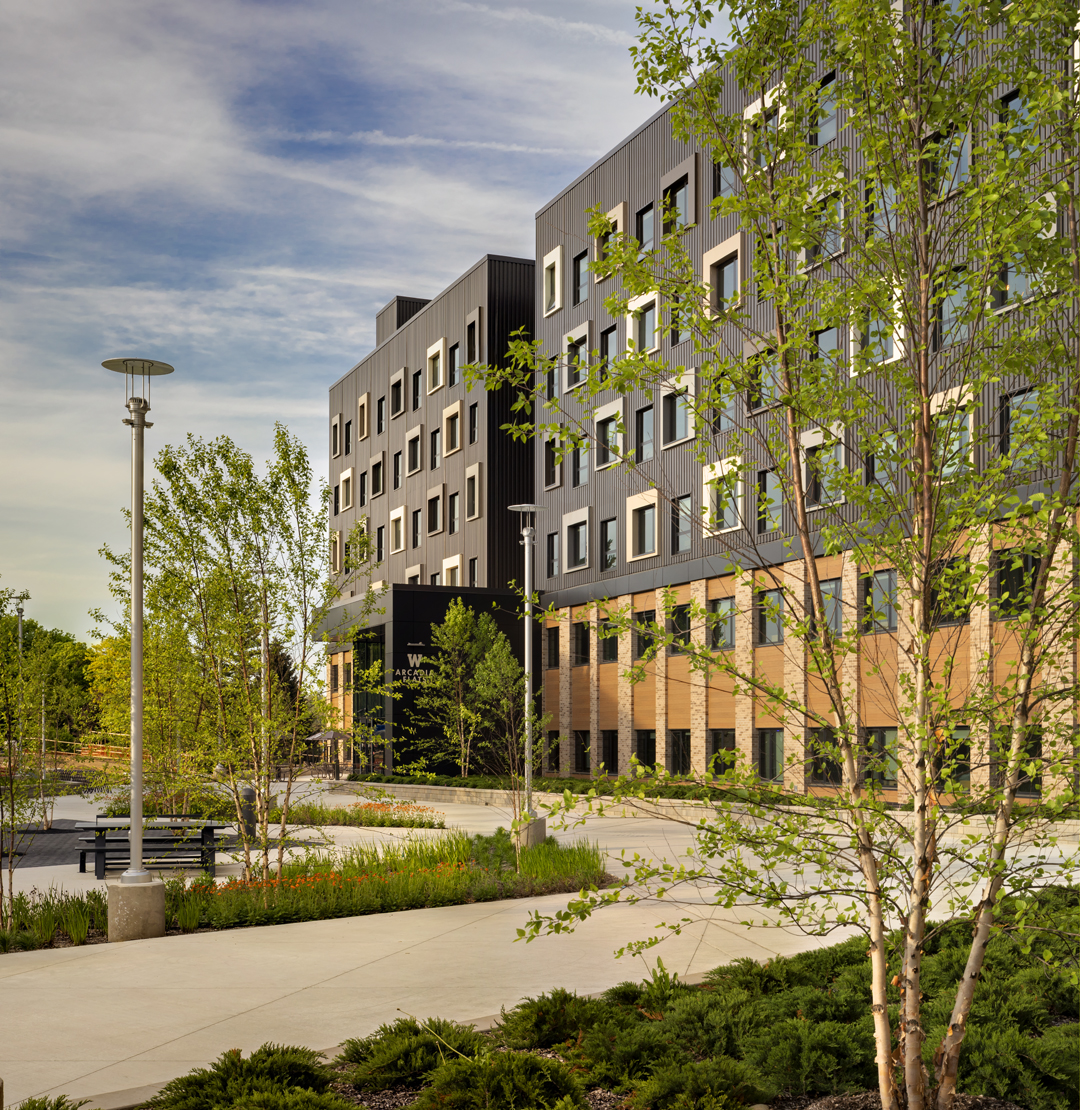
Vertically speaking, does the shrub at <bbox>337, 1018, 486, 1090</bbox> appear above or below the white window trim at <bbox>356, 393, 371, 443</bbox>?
below

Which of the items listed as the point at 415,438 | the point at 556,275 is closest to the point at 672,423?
the point at 556,275

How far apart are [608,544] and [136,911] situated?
30.3 m

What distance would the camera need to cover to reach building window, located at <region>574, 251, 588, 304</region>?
41.6m

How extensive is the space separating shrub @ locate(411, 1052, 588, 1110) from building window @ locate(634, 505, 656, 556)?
31.7m

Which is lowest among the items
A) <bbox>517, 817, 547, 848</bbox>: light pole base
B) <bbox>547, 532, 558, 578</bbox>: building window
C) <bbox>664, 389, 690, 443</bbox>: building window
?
<bbox>517, 817, 547, 848</bbox>: light pole base

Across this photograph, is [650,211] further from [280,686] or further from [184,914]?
[184,914]

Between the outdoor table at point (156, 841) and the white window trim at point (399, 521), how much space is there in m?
38.2

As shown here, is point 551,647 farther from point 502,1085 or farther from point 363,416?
point 502,1085

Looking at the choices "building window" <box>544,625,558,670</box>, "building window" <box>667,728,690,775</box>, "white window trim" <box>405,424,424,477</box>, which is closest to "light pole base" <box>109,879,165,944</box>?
"building window" <box>667,728,690,775</box>

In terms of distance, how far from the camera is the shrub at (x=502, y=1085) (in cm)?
551

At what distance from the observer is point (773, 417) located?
550 centimetres

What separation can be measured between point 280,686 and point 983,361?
11095mm

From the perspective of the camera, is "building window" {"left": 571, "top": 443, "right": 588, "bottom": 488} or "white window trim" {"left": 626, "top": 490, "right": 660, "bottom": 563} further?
"building window" {"left": 571, "top": 443, "right": 588, "bottom": 488}

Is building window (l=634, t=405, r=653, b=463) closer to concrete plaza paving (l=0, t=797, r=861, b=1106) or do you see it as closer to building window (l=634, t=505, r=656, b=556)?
building window (l=634, t=505, r=656, b=556)
